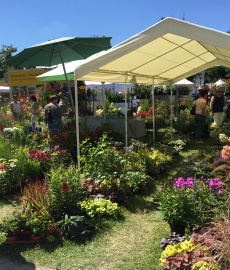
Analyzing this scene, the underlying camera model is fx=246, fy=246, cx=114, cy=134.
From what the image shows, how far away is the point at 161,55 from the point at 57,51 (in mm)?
3765

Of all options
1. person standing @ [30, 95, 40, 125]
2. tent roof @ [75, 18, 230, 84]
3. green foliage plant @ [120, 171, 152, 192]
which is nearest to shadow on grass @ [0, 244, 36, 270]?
green foliage plant @ [120, 171, 152, 192]

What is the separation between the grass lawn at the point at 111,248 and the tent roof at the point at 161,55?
8.08 ft

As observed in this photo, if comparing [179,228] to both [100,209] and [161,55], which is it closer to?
[100,209]

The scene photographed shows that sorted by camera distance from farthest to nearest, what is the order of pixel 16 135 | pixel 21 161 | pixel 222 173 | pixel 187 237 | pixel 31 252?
pixel 16 135 < pixel 21 161 < pixel 222 173 < pixel 31 252 < pixel 187 237

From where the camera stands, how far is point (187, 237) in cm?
268

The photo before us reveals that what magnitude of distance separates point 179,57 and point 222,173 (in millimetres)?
3461

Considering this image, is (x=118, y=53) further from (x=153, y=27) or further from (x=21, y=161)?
(x=21, y=161)

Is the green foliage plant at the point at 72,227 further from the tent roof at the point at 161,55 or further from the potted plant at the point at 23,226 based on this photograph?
the tent roof at the point at 161,55

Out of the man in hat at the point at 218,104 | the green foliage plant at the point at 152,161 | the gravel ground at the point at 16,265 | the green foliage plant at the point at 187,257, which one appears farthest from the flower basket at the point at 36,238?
the man in hat at the point at 218,104

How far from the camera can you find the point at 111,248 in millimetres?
2941

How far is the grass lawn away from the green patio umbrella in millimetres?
4862

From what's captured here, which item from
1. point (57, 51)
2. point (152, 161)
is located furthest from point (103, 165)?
point (57, 51)

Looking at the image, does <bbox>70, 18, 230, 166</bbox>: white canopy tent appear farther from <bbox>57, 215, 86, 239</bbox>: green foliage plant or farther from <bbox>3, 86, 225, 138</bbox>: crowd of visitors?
<bbox>57, 215, 86, 239</bbox>: green foliage plant

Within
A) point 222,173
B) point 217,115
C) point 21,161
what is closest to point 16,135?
point 21,161
